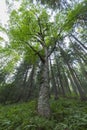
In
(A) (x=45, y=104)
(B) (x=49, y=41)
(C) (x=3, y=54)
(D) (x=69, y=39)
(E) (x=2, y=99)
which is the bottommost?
(A) (x=45, y=104)

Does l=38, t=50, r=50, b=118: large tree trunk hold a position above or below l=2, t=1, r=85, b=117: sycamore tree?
below

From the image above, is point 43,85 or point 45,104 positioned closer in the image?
point 45,104

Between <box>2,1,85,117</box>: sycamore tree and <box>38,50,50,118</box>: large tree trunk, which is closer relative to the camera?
<box>38,50,50,118</box>: large tree trunk

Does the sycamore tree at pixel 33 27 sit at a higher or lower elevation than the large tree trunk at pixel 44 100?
higher

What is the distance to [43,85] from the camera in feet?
28.5

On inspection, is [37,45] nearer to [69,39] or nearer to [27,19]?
[27,19]

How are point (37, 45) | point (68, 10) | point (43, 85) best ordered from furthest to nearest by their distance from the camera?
1. point (37, 45)
2. point (68, 10)
3. point (43, 85)

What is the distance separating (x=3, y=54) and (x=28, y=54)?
212cm

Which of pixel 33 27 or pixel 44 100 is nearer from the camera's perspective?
pixel 44 100

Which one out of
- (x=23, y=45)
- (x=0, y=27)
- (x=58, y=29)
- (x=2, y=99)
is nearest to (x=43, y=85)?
(x=23, y=45)

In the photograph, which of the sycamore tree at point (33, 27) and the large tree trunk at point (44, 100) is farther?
the sycamore tree at point (33, 27)

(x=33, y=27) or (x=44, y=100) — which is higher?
(x=33, y=27)

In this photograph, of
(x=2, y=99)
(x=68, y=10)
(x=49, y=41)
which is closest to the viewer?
(x=68, y=10)

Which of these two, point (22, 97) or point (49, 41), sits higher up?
point (49, 41)
